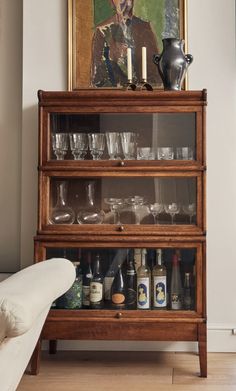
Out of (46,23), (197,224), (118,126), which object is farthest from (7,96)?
(197,224)

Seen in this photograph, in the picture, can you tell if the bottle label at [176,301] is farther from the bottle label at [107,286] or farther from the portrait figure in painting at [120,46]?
the portrait figure in painting at [120,46]

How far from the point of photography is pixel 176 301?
3.12 m

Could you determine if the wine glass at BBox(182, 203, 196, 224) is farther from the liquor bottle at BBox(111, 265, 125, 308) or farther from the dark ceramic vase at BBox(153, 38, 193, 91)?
the dark ceramic vase at BBox(153, 38, 193, 91)

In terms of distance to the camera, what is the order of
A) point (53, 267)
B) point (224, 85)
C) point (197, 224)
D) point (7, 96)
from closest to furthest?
point (53, 267)
point (197, 224)
point (224, 85)
point (7, 96)

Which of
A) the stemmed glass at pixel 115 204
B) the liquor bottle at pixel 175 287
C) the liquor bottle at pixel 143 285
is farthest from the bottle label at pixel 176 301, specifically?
the stemmed glass at pixel 115 204

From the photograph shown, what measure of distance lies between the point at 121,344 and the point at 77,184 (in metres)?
0.95

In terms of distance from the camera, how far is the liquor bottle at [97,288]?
3.15m

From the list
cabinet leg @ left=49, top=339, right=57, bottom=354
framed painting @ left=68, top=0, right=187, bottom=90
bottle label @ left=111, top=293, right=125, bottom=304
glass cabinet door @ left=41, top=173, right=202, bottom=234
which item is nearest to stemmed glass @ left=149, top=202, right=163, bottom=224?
glass cabinet door @ left=41, top=173, right=202, bottom=234

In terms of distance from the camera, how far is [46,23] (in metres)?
3.49

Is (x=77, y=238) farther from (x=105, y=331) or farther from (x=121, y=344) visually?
(x=121, y=344)

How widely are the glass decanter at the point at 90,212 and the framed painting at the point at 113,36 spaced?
61 centimetres

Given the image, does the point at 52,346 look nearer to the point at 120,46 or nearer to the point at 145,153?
the point at 145,153

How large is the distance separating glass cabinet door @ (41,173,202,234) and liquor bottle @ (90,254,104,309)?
0.67ft

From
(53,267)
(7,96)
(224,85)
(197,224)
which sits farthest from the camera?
(7,96)
